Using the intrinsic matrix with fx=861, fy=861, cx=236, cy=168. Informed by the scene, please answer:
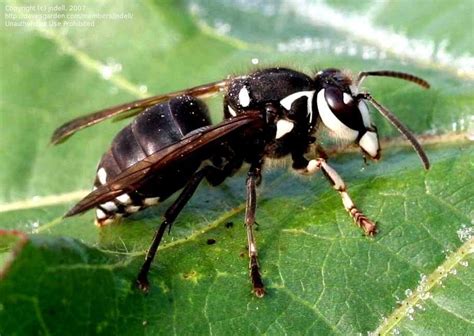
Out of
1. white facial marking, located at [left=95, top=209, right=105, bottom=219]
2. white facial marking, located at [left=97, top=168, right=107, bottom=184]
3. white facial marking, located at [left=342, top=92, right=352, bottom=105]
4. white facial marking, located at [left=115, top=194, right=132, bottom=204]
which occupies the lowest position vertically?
white facial marking, located at [left=95, top=209, right=105, bottom=219]

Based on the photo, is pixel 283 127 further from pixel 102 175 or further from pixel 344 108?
pixel 102 175

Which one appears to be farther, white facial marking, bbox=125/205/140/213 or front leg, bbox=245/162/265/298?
white facial marking, bbox=125/205/140/213

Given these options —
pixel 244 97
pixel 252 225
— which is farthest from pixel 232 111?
pixel 252 225

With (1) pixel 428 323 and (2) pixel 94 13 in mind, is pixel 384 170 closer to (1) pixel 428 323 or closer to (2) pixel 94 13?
(1) pixel 428 323

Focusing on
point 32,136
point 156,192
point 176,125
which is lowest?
point 32,136

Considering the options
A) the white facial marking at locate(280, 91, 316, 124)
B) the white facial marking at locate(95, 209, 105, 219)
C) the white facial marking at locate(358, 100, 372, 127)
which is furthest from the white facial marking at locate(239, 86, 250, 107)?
the white facial marking at locate(95, 209, 105, 219)

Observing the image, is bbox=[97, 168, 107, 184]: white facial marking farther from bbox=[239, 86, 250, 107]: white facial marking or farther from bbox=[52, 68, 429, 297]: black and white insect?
bbox=[239, 86, 250, 107]: white facial marking

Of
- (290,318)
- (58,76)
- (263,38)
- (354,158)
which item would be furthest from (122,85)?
(290,318)

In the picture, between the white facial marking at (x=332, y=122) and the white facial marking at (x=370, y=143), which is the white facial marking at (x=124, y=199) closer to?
the white facial marking at (x=332, y=122)

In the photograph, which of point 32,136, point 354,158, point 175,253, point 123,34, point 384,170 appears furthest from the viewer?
point 123,34
